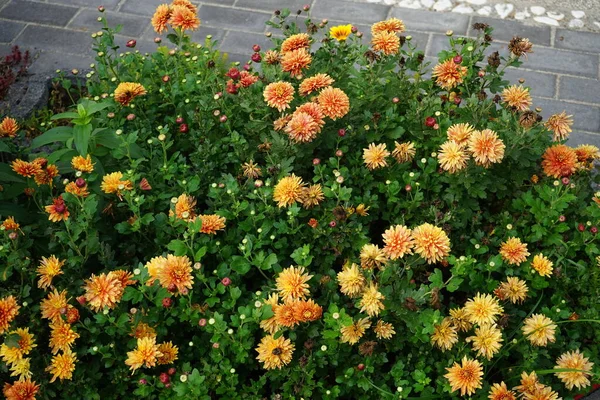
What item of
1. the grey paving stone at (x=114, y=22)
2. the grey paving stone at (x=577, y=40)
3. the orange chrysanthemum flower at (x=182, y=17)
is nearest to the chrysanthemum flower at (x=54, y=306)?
the orange chrysanthemum flower at (x=182, y=17)

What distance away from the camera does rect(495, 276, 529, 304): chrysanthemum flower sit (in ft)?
7.49

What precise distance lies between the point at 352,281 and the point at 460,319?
1.30 ft

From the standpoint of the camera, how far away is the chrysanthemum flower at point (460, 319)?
2.21m

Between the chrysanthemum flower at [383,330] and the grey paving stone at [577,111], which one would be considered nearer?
the chrysanthemum flower at [383,330]

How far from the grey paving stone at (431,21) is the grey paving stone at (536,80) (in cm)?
48

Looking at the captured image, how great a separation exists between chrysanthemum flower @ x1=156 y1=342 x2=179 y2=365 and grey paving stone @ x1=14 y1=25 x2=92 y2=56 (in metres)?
2.61

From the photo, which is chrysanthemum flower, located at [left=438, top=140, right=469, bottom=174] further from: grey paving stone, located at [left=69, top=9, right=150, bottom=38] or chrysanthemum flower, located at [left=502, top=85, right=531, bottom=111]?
grey paving stone, located at [left=69, top=9, right=150, bottom=38]

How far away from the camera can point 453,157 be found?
2.32 metres

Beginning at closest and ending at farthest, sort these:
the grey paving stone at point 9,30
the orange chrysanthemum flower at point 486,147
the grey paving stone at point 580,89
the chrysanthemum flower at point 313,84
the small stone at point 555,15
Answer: the orange chrysanthemum flower at point 486,147 → the chrysanthemum flower at point 313,84 → the grey paving stone at point 580,89 → the grey paving stone at point 9,30 → the small stone at point 555,15

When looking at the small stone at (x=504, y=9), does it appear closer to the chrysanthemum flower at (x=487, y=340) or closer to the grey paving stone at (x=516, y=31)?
the grey paving stone at (x=516, y=31)

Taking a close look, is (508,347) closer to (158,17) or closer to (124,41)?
(158,17)

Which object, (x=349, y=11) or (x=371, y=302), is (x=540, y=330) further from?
(x=349, y=11)

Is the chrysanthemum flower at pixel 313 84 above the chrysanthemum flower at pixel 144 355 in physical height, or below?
above

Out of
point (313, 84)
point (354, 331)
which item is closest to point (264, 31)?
point (313, 84)
